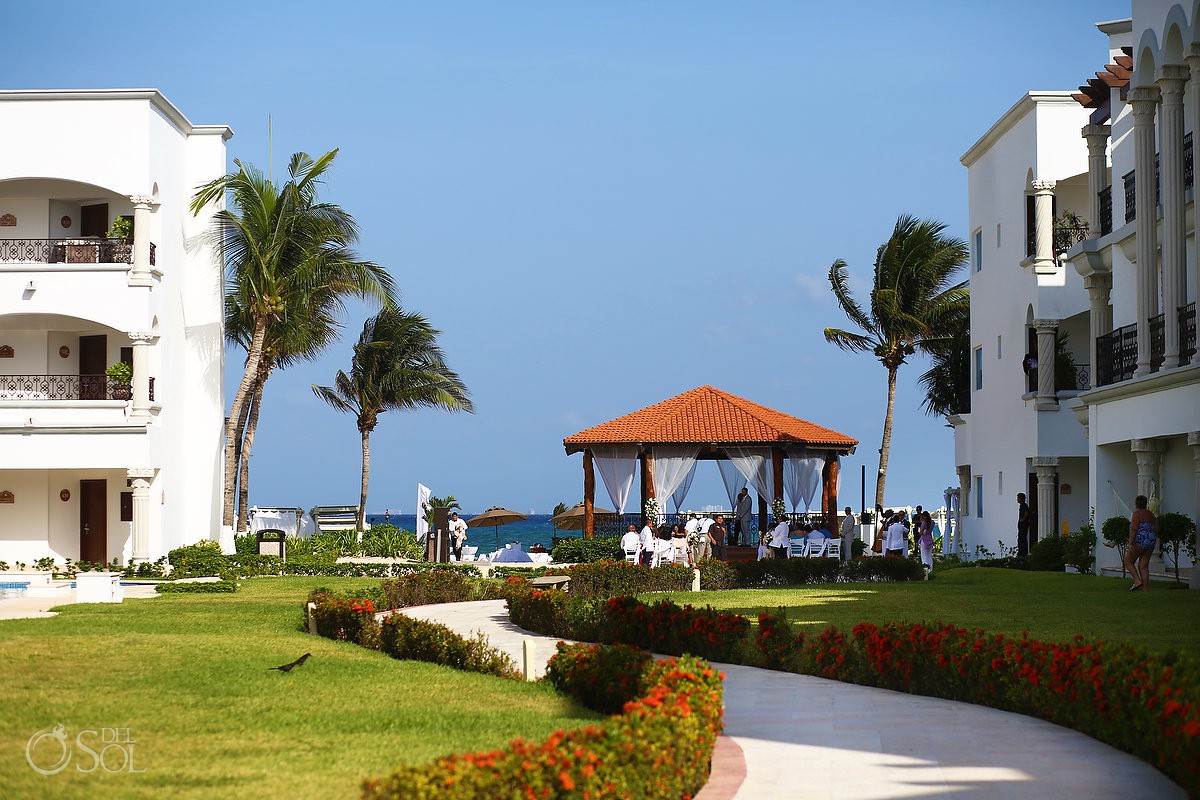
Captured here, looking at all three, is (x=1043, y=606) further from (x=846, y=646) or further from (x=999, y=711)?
(x=999, y=711)

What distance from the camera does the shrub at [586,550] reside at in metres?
32.9

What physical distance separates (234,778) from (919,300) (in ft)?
128

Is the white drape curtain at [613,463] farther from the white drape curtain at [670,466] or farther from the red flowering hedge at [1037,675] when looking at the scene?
the red flowering hedge at [1037,675]

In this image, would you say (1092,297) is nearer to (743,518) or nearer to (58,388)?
(743,518)

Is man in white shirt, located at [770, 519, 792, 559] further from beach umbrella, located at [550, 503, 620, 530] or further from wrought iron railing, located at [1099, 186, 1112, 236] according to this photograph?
beach umbrella, located at [550, 503, 620, 530]

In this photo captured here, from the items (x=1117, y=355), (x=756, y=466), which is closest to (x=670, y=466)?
(x=756, y=466)

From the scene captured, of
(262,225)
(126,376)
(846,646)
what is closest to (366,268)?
(262,225)

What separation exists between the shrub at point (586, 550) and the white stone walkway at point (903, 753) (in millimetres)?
20119

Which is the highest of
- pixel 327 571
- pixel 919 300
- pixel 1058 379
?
pixel 919 300

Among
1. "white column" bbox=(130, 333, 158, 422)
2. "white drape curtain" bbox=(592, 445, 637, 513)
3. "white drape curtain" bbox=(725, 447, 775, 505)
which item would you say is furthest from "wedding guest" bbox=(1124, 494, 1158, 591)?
"white column" bbox=(130, 333, 158, 422)

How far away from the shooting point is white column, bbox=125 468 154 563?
3325cm

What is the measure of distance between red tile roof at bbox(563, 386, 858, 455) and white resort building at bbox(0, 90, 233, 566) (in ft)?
37.0

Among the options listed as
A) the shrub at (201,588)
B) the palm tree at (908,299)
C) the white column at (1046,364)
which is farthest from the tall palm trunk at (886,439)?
the shrub at (201,588)

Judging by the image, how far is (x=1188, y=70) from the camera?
22828 millimetres
